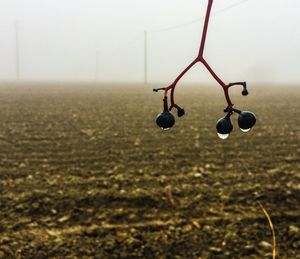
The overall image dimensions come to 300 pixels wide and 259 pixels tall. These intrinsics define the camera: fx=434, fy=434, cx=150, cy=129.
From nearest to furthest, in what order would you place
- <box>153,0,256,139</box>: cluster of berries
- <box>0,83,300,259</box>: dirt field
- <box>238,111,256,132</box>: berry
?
<box>153,0,256,139</box>: cluster of berries < <box>238,111,256,132</box>: berry < <box>0,83,300,259</box>: dirt field

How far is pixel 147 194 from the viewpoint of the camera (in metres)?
13.1

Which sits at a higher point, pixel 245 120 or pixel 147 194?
pixel 245 120

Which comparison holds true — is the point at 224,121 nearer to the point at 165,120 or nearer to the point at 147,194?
the point at 165,120

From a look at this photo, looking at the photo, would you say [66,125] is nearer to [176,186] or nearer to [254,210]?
Result: [176,186]

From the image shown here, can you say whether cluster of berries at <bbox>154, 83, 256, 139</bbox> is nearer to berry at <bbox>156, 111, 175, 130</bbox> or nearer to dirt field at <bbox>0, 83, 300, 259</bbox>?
berry at <bbox>156, 111, 175, 130</bbox>

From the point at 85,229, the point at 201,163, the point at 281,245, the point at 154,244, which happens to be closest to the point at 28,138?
the point at 201,163

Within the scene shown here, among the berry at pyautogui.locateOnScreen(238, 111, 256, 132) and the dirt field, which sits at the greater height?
the berry at pyautogui.locateOnScreen(238, 111, 256, 132)

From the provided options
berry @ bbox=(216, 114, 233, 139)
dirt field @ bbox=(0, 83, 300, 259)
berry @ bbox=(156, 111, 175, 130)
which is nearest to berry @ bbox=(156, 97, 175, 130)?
berry @ bbox=(156, 111, 175, 130)

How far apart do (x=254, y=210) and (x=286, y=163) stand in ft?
14.6

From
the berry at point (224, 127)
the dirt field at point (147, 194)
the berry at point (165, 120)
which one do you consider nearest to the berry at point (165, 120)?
the berry at point (165, 120)

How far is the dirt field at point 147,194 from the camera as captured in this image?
10906 mm

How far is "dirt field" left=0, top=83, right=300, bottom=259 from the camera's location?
10.9 meters

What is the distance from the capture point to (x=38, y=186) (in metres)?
14.0

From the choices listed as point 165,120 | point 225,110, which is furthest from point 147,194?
point 225,110
